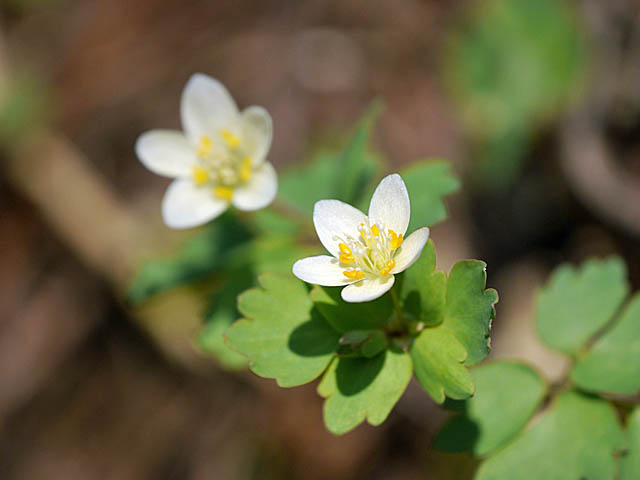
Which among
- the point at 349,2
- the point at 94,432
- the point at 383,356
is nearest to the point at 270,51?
the point at 349,2

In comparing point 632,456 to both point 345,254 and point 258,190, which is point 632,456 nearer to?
point 345,254

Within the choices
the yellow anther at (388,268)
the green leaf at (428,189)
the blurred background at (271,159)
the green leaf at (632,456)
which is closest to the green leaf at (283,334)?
the yellow anther at (388,268)

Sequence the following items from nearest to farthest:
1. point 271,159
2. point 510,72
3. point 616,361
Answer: point 616,361 < point 510,72 < point 271,159

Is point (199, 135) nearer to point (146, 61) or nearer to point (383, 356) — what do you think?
point (383, 356)

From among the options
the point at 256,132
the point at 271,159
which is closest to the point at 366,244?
the point at 256,132

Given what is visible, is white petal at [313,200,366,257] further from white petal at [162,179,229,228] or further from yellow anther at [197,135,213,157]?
yellow anther at [197,135,213,157]
